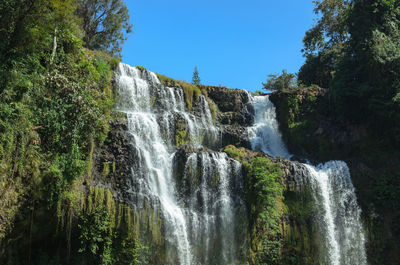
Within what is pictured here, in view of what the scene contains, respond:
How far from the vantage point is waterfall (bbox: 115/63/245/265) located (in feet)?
44.4

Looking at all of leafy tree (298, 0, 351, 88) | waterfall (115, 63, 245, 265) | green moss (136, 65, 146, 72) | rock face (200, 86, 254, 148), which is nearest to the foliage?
waterfall (115, 63, 245, 265)

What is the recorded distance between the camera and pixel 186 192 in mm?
14914

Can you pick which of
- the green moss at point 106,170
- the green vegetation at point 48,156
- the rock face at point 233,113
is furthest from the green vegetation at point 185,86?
the green moss at point 106,170

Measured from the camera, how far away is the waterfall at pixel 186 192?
13.5 m

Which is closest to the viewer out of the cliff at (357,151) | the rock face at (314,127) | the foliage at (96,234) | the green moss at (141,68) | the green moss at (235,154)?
the foliage at (96,234)

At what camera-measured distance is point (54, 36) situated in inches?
553

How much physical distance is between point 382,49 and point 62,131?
17805 mm

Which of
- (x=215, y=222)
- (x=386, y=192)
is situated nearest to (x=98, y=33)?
(x=215, y=222)

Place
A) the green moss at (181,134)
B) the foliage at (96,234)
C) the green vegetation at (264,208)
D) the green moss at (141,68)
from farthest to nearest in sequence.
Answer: the green moss at (141,68)
the green moss at (181,134)
the green vegetation at (264,208)
the foliage at (96,234)

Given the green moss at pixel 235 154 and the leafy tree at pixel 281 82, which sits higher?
the leafy tree at pixel 281 82

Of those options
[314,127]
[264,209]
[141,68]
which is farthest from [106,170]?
[314,127]

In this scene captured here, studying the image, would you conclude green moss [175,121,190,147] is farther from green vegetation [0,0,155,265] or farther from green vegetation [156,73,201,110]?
green vegetation [0,0,155,265]

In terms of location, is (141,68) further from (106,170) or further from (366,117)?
(366,117)

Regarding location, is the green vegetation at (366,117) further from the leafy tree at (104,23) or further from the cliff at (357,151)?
the leafy tree at (104,23)
